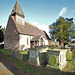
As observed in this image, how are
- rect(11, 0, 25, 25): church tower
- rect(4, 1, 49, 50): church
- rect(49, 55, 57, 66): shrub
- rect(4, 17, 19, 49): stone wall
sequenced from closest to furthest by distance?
rect(49, 55, 57, 66): shrub
rect(4, 1, 49, 50): church
rect(4, 17, 19, 49): stone wall
rect(11, 0, 25, 25): church tower

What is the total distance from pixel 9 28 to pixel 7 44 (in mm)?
5351

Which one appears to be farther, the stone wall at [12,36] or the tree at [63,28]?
the tree at [63,28]

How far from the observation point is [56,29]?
74.9 ft

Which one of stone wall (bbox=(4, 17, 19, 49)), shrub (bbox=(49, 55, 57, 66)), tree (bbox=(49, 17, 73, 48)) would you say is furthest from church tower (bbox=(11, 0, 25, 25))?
shrub (bbox=(49, 55, 57, 66))

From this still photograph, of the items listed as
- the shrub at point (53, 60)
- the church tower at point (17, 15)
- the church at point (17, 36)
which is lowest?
the shrub at point (53, 60)

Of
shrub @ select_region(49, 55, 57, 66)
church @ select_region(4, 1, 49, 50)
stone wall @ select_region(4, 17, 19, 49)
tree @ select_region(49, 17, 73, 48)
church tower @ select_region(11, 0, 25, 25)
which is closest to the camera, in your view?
shrub @ select_region(49, 55, 57, 66)

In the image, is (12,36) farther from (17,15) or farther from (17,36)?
(17,15)

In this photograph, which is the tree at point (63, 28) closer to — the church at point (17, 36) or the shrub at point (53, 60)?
the church at point (17, 36)

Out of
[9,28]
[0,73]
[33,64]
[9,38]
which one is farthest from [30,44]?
[0,73]

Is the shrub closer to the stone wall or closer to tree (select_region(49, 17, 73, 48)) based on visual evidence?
the stone wall

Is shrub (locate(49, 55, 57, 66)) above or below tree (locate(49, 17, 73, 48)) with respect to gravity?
below

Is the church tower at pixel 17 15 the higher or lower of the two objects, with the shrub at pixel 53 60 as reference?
higher

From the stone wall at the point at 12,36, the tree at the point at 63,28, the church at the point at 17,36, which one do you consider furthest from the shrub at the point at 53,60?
the tree at the point at 63,28

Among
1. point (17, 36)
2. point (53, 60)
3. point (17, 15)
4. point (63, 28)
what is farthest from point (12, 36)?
point (63, 28)
